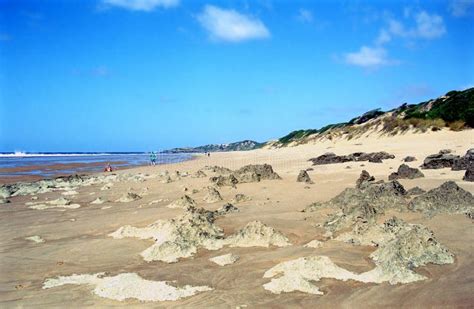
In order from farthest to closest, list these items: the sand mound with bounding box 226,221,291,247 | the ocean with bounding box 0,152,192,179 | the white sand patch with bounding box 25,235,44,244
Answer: the ocean with bounding box 0,152,192,179 < the white sand patch with bounding box 25,235,44,244 < the sand mound with bounding box 226,221,291,247

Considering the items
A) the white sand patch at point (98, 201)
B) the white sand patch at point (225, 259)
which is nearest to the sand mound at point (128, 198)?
the white sand patch at point (98, 201)

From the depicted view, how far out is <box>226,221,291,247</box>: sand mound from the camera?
6797mm

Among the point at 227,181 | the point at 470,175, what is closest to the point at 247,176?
the point at 227,181

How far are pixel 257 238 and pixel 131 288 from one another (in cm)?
245

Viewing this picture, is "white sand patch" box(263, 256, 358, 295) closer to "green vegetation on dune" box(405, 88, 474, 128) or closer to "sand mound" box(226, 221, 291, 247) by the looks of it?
"sand mound" box(226, 221, 291, 247)

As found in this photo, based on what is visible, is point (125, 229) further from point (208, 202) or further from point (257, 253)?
point (208, 202)

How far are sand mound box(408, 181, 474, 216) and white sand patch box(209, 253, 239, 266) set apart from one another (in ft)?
12.9

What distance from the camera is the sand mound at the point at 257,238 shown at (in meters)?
6.80

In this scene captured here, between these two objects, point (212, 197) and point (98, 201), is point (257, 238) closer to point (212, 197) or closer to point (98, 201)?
point (212, 197)

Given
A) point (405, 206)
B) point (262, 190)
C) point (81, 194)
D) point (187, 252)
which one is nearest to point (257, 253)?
point (187, 252)

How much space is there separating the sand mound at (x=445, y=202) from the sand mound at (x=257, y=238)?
2.95m

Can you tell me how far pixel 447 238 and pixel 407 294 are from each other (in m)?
2.36

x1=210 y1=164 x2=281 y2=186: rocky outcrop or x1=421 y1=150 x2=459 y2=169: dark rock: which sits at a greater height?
x1=421 y1=150 x2=459 y2=169: dark rock

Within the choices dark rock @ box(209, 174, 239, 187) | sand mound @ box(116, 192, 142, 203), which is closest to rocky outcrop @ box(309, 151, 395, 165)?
dark rock @ box(209, 174, 239, 187)
